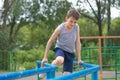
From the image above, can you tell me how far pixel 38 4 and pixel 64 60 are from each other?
28.9m

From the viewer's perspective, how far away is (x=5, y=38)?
2606 cm

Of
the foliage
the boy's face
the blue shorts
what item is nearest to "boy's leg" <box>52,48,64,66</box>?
the blue shorts

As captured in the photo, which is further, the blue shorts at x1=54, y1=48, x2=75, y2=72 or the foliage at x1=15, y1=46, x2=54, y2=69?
the foliage at x1=15, y1=46, x2=54, y2=69

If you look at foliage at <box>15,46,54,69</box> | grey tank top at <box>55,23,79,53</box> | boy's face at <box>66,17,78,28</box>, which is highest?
boy's face at <box>66,17,78,28</box>

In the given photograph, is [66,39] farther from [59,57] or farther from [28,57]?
[28,57]

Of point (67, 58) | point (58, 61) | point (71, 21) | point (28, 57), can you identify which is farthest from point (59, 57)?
point (28, 57)

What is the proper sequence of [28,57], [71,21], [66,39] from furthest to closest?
[28,57]
[66,39]
[71,21]

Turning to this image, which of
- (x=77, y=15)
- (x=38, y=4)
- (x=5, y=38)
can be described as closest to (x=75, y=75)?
(x=77, y=15)

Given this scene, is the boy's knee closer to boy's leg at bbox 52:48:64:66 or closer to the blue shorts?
boy's leg at bbox 52:48:64:66

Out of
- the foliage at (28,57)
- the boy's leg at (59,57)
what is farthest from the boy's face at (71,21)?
the foliage at (28,57)

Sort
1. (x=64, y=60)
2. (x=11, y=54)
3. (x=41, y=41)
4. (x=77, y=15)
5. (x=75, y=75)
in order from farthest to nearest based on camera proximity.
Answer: (x=41, y=41) → (x=11, y=54) → (x=64, y=60) → (x=77, y=15) → (x=75, y=75)

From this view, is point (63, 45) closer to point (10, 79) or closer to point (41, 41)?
point (10, 79)

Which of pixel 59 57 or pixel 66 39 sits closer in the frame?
pixel 59 57

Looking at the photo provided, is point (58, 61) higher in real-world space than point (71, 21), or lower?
lower
